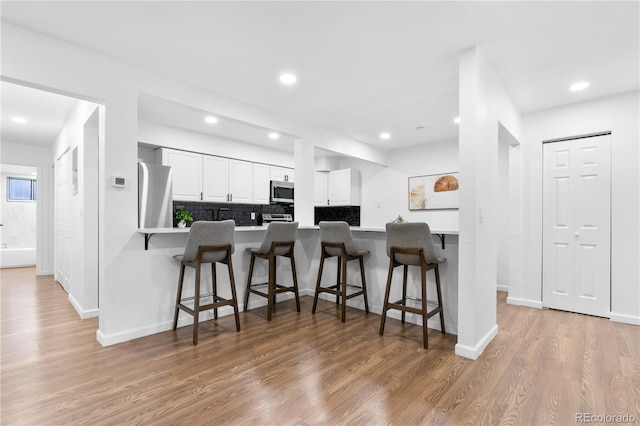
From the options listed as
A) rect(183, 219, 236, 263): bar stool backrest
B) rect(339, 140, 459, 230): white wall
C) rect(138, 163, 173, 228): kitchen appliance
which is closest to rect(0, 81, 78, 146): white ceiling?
rect(138, 163, 173, 228): kitchen appliance

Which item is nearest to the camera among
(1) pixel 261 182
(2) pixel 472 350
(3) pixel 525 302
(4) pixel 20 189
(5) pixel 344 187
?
(2) pixel 472 350

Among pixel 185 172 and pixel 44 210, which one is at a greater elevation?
pixel 185 172

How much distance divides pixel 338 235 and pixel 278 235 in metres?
0.65

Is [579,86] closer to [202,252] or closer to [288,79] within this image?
[288,79]

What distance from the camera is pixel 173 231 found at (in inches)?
110

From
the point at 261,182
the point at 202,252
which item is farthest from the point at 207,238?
the point at 261,182

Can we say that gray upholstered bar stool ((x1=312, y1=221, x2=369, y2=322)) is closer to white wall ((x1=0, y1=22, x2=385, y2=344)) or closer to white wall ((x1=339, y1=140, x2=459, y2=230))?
white wall ((x1=0, y1=22, x2=385, y2=344))

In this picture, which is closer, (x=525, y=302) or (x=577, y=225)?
(x=577, y=225)

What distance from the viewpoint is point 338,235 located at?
11.0 ft

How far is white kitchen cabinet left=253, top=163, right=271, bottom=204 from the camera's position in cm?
575

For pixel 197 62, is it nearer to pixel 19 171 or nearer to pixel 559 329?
pixel 559 329

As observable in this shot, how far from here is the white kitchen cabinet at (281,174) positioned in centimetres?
609

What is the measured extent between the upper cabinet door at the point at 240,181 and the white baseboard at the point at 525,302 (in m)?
4.28

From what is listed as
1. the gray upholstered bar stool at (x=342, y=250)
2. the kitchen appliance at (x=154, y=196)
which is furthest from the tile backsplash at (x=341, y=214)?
the kitchen appliance at (x=154, y=196)
